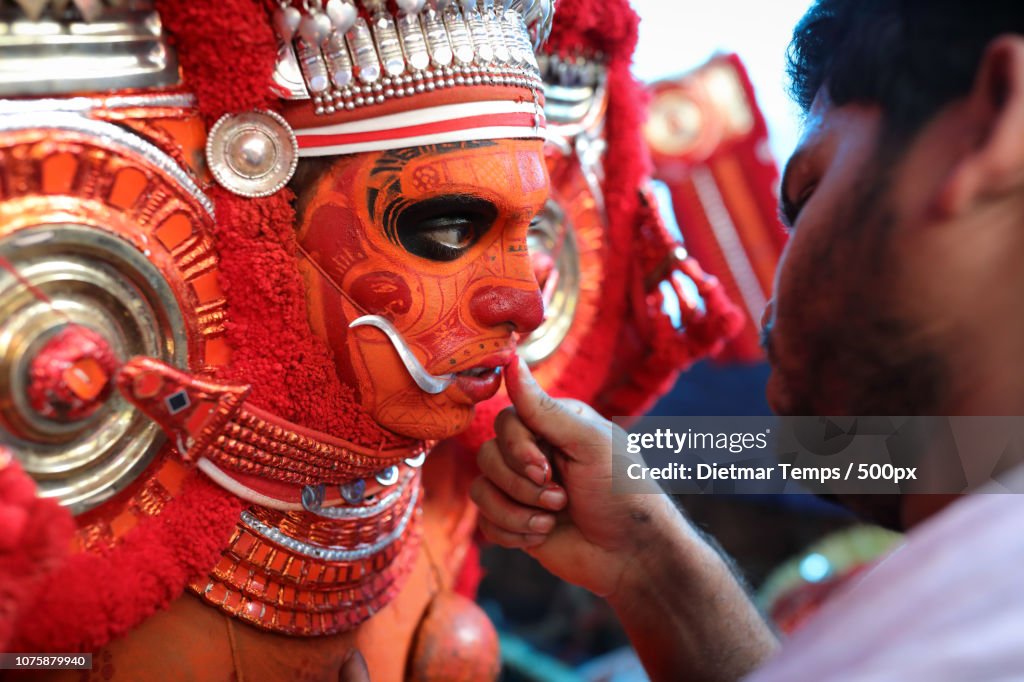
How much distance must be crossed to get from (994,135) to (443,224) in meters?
0.75

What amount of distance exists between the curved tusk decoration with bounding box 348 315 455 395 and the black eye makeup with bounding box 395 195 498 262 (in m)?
0.11

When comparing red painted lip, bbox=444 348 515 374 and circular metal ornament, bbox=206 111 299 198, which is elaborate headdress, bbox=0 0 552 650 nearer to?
circular metal ornament, bbox=206 111 299 198

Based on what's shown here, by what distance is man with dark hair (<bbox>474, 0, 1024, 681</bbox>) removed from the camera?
747 mm

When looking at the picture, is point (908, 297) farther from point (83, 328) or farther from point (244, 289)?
point (83, 328)

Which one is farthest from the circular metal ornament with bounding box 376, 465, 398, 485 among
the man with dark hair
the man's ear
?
the man's ear

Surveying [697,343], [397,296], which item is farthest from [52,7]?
[697,343]

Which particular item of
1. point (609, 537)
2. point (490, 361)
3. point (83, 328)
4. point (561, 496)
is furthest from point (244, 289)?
point (609, 537)

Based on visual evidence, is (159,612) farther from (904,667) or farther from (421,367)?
(904,667)

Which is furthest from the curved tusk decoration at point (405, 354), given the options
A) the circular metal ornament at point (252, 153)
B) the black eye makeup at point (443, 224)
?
the circular metal ornament at point (252, 153)

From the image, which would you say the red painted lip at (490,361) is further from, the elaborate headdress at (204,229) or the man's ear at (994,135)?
the man's ear at (994,135)

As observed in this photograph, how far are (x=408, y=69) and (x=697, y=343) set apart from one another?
110 cm

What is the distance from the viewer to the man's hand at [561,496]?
1429mm

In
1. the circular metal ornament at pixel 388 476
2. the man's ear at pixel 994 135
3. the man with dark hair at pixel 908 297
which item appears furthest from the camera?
the circular metal ornament at pixel 388 476

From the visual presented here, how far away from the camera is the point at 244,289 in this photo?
4.31 feet
